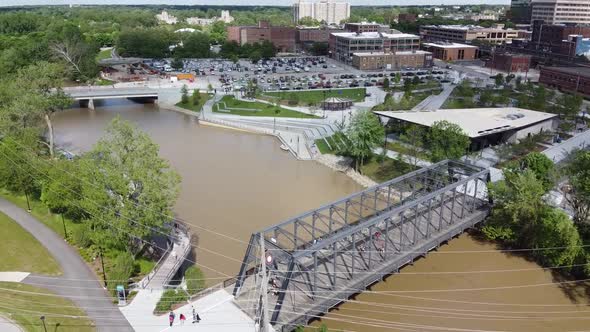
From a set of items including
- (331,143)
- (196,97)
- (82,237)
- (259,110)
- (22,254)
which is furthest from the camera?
(196,97)

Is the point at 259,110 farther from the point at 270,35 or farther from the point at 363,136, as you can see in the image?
the point at 270,35

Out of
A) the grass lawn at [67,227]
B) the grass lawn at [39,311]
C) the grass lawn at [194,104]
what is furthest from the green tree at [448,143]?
the grass lawn at [194,104]

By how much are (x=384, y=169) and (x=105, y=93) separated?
1277 inches

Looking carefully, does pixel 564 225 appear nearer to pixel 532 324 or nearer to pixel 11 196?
pixel 532 324

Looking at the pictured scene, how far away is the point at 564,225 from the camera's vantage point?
1734cm

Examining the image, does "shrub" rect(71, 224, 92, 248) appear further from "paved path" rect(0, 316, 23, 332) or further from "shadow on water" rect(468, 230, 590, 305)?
"shadow on water" rect(468, 230, 590, 305)

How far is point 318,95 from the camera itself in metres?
49.5

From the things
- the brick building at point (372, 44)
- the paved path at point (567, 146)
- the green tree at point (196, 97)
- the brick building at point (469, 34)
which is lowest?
the paved path at point (567, 146)

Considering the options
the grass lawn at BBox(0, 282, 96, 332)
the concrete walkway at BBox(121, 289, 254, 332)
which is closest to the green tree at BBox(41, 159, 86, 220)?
the grass lawn at BBox(0, 282, 96, 332)

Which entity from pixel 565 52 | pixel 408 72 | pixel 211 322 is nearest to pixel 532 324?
pixel 211 322

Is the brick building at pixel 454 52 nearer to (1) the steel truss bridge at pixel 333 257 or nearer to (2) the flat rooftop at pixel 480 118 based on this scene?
(2) the flat rooftop at pixel 480 118

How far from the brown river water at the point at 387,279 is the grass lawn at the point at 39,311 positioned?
15.9 feet

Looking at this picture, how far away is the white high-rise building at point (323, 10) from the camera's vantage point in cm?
15038

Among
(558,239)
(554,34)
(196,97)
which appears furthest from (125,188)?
(554,34)
